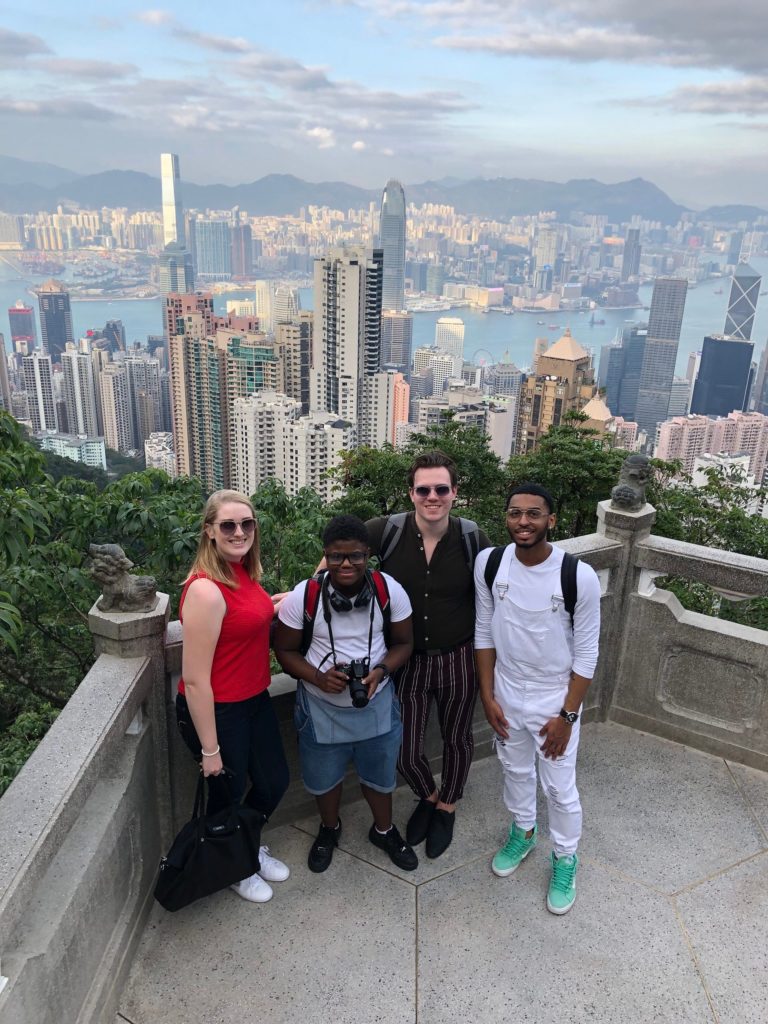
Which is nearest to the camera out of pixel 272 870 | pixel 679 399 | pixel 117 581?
pixel 117 581

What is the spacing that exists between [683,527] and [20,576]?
1228cm

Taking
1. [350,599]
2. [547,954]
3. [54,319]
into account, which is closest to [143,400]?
[54,319]

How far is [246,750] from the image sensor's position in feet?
8.55

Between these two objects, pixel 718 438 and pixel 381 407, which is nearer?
pixel 718 438

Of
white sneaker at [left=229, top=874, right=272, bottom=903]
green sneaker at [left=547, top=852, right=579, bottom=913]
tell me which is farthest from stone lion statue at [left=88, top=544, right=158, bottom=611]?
green sneaker at [left=547, top=852, right=579, bottom=913]

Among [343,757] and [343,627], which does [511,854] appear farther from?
[343,627]

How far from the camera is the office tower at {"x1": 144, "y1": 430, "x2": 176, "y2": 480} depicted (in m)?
76.9

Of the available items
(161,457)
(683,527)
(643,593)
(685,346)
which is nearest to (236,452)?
(161,457)

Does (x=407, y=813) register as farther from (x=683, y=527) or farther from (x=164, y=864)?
(x=683, y=527)

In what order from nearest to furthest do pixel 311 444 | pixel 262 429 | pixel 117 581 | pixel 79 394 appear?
pixel 117 581 → pixel 311 444 → pixel 262 429 → pixel 79 394

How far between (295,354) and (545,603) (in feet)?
254

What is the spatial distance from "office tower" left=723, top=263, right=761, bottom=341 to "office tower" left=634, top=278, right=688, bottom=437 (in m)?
10.1

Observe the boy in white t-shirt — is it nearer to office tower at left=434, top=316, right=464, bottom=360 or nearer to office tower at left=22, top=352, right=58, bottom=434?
office tower at left=22, top=352, right=58, bottom=434

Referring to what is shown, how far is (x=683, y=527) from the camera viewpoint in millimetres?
13617
